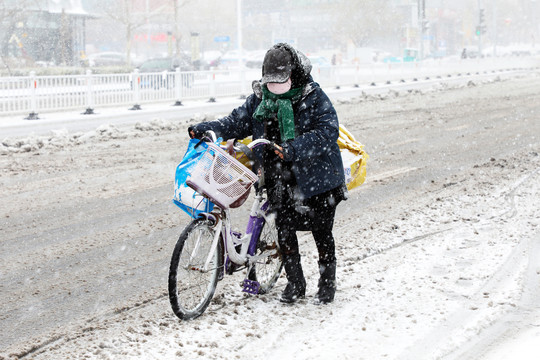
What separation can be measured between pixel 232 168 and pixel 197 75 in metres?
21.2

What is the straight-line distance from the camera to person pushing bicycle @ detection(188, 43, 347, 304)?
4.12 meters

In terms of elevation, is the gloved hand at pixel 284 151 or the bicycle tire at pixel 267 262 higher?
the gloved hand at pixel 284 151

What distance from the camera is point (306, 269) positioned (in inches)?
Result: 217

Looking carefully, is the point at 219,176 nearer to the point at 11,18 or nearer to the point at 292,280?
the point at 292,280

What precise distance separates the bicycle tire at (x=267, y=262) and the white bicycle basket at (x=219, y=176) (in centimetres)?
63

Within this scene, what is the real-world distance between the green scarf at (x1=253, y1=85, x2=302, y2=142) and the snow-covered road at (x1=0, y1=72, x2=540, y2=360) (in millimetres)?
1222

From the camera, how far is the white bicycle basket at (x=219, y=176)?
3.93m

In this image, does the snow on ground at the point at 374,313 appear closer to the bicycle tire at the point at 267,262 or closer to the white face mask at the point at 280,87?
the bicycle tire at the point at 267,262

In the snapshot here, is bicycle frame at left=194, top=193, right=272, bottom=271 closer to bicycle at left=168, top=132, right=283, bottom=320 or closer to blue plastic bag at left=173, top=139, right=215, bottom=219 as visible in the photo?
bicycle at left=168, top=132, right=283, bottom=320

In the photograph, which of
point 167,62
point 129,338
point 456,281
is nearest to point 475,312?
point 456,281

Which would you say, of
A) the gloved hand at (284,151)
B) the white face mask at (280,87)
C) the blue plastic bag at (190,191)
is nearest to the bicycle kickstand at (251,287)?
the blue plastic bag at (190,191)

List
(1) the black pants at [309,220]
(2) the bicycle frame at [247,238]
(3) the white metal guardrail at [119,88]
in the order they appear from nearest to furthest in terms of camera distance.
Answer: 1. (2) the bicycle frame at [247,238]
2. (1) the black pants at [309,220]
3. (3) the white metal guardrail at [119,88]

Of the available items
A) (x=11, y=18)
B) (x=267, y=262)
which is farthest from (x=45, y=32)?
(x=267, y=262)

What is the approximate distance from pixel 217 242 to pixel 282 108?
912 mm
